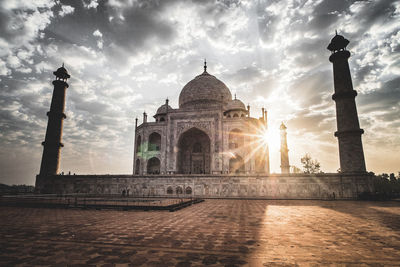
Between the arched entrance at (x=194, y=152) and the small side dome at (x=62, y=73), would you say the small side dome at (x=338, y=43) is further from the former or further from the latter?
the small side dome at (x=62, y=73)

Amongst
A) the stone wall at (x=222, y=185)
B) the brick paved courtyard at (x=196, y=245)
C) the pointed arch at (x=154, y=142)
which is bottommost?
the brick paved courtyard at (x=196, y=245)

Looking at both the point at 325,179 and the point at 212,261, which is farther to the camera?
the point at 325,179

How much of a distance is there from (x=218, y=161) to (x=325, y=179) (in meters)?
9.85

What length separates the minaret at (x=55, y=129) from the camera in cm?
2062

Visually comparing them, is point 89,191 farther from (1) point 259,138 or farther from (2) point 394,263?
(2) point 394,263

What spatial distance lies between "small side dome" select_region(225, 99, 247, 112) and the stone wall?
13.4 m

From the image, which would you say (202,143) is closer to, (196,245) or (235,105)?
(235,105)

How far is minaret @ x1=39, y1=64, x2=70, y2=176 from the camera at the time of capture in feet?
67.7

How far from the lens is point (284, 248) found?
3.73 meters

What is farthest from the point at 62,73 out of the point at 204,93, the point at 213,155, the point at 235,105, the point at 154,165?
the point at 235,105

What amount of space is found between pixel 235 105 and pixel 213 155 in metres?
8.72

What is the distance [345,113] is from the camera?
17.1 meters

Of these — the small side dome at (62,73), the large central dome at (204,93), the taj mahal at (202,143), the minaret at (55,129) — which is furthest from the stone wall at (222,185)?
the large central dome at (204,93)

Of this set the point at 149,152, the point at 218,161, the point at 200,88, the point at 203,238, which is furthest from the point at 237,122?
the point at 203,238
